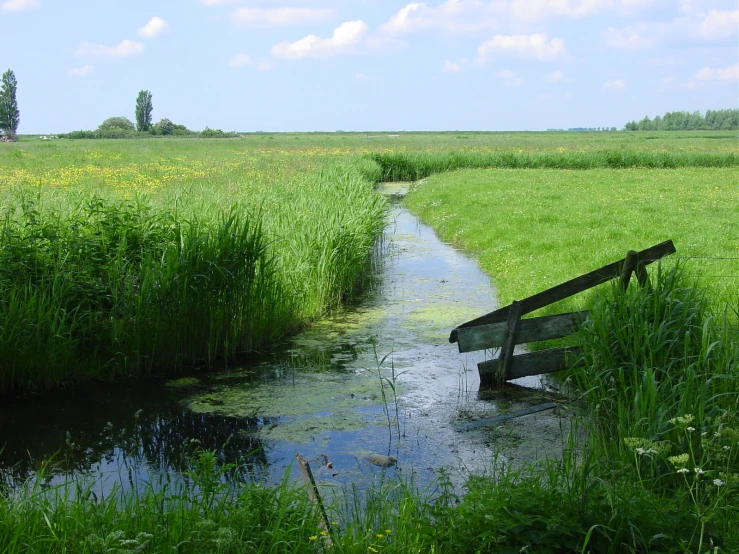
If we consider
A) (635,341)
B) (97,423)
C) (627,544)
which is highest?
(635,341)

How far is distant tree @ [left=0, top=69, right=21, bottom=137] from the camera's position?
98.7 m

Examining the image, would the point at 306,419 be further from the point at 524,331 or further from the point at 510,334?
the point at 524,331

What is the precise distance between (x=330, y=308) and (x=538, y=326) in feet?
15.2

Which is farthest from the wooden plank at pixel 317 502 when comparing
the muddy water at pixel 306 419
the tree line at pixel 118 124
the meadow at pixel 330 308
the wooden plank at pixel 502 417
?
the tree line at pixel 118 124

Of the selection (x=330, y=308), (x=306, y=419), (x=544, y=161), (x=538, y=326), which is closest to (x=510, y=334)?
(x=538, y=326)

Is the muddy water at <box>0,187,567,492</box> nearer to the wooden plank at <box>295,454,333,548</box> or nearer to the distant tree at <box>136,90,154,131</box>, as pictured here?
the wooden plank at <box>295,454,333,548</box>

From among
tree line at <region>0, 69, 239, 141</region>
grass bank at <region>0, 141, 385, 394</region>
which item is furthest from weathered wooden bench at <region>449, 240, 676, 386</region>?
tree line at <region>0, 69, 239, 141</region>

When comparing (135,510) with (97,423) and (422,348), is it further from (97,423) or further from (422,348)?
(422,348)

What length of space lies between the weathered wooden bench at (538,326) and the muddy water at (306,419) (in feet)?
1.10

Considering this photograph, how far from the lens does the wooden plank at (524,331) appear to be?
668 cm

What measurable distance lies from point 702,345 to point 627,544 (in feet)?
8.10

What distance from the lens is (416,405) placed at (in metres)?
6.75

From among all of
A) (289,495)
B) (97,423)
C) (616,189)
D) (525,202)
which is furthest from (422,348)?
(616,189)

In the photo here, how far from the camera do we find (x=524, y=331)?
6.79m
